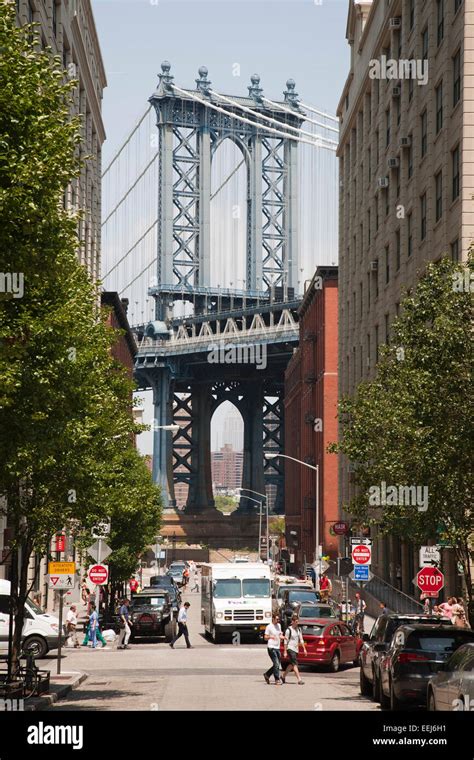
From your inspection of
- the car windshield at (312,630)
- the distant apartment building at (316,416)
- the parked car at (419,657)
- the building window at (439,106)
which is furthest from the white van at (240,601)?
the distant apartment building at (316,416)

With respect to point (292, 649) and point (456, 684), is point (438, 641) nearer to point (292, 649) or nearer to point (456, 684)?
point (456, 684)

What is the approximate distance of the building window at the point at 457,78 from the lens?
48156mm

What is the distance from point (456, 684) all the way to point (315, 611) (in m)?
23.6

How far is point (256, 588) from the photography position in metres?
49.1

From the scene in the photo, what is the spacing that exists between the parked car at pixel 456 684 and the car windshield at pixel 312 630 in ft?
54.5

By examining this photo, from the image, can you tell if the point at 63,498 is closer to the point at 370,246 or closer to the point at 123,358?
the point at 370,246

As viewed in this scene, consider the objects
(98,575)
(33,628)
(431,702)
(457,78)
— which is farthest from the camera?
(457,78)

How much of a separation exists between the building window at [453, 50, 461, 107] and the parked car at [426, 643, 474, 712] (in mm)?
31353

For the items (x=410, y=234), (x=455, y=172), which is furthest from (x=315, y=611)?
(x=410, y=234)

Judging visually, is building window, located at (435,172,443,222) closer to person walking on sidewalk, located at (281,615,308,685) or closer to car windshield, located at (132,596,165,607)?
car windshield, located at (132,596,165,607)

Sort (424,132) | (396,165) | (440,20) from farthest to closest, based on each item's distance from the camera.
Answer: (396,165), (424,132), (440,20)

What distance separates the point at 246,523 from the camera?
199875 mm

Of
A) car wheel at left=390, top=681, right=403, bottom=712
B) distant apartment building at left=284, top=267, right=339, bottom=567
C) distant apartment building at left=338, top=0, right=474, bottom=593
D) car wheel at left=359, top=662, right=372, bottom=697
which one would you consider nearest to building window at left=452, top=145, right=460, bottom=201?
distant apartment building at left=338, top=0, right=474, bottom=593
